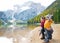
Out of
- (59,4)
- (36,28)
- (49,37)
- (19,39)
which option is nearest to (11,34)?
(19,39)

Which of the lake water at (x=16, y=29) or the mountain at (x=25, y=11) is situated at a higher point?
the mountain at (x=25, y=11)

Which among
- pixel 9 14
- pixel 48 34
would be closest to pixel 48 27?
pixel 48 34

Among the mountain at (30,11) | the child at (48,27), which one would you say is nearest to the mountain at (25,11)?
the mountain at (30,11)

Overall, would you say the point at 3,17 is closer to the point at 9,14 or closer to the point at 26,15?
the point at 9,14

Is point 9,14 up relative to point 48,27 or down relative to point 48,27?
up

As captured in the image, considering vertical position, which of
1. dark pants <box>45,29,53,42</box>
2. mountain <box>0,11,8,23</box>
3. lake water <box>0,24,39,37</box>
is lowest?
dark pants <box>45,29,53,42</box>

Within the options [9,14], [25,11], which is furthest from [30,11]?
[9,14]

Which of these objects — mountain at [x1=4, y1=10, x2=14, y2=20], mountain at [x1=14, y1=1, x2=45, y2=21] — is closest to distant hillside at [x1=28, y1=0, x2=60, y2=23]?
mountain at [x1=14, y1=1, x2=45, y2=21]

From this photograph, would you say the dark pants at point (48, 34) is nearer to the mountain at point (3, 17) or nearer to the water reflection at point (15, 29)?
the water reflection at point (15, 29)

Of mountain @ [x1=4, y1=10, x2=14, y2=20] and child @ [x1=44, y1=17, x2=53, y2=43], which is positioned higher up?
mountain @ [x1=4, y1=10, x2=14, y2=20]

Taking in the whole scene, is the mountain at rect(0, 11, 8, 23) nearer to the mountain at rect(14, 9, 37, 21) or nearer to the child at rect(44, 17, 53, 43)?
the mountain at rect(14, 9, 37, 21)

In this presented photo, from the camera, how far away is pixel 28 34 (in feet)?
5.79

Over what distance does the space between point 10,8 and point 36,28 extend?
1.12 ft

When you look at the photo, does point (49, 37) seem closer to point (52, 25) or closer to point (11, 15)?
point (52, 25)
